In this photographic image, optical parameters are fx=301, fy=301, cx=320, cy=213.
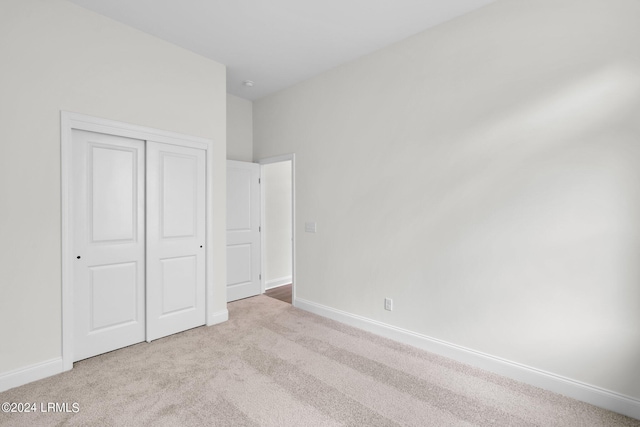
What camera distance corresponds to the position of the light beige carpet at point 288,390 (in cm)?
193

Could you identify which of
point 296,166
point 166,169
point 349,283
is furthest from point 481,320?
point 166,169

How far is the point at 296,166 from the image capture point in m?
4.13

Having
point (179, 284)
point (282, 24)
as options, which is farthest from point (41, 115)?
point (282, 24)

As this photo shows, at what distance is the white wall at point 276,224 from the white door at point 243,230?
0.18m

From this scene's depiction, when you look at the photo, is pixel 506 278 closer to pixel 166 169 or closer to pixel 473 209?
pixel 473 209

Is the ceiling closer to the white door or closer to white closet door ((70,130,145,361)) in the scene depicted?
white closet door ((70,130,145,361))

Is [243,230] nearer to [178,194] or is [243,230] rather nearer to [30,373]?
[178,194]

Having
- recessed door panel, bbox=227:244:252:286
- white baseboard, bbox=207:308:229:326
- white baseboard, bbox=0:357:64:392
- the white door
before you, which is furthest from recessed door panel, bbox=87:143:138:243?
recessed door panel, bbox=227:244:252:286

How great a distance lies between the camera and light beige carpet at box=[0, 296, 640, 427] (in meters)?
1.93

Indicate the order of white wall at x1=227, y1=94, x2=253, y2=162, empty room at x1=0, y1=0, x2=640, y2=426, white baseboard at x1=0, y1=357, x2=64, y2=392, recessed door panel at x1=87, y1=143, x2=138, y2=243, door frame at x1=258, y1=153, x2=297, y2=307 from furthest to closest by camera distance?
white wall at x1=227, y1=94, x2=253, y2=162 < door frame at x1=258, y1=153, x2=297, y2=307 < recessed door panel at x1=87, y1=143, x2=138, y2=243 < white baseboard at x1=0, y1=357, x2=64, y2=392 < empty room at x1=0, y1=0, x2=640, y2=426

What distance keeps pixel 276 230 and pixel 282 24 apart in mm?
3138

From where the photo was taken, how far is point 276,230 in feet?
16.9

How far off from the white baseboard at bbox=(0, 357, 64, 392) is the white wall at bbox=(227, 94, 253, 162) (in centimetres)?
305

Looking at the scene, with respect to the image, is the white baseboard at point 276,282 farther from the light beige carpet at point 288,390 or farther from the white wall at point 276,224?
the light beige carpet at point 288,390
